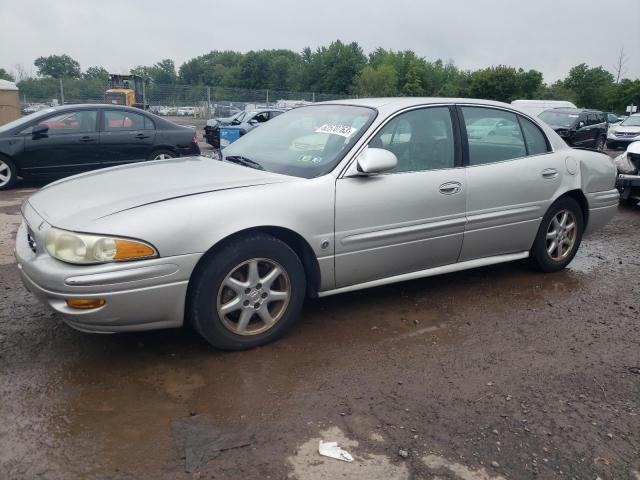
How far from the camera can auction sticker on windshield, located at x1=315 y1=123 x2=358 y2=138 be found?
387cm

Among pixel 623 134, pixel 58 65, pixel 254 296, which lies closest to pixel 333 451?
pixel 254 296

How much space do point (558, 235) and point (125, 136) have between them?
714 cm

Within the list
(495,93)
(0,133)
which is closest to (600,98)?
(495,93)

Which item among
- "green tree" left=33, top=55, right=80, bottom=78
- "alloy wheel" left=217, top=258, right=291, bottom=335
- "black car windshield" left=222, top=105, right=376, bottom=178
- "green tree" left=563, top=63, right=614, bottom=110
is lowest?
"alloy wheel" left=217, top=258, right=291, bottom=335

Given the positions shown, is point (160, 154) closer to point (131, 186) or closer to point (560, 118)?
point (131, 186)

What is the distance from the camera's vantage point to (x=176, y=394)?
2.94 meters

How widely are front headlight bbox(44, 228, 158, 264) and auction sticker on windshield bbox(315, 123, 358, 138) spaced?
5.30 feet

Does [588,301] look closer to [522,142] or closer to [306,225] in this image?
[522,142]

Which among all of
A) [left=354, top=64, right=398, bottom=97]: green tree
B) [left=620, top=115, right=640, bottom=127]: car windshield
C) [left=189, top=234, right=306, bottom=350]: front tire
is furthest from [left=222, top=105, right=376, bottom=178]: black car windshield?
[left=354, top=64, right=398, bottom=97]: green tree

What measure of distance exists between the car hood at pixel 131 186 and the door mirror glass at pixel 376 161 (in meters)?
0.47

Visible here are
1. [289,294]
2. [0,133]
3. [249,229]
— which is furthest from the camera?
[0,133]

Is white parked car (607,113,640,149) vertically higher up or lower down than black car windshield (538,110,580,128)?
lower down

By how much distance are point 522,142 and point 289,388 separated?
118 inches

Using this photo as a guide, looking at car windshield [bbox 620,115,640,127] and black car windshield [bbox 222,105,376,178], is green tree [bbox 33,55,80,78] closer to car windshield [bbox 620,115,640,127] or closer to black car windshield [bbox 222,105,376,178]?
car windshield [bbox 620,115,640,127]
